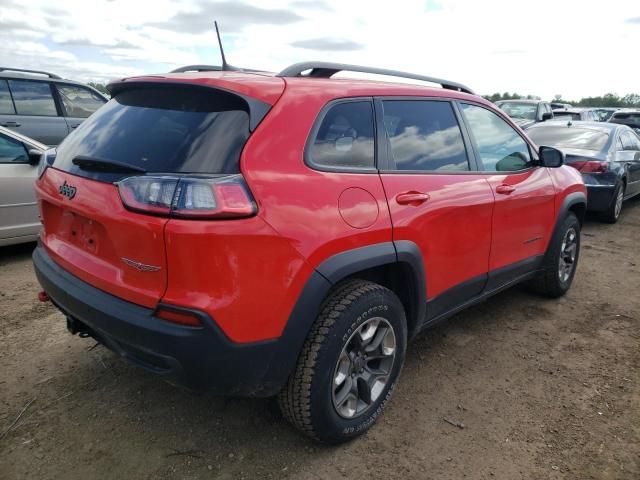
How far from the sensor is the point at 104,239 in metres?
2.09

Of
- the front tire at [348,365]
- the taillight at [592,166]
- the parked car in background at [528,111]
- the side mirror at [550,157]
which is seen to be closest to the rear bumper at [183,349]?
the front tire at [348,365]

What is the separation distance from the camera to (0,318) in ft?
11.9

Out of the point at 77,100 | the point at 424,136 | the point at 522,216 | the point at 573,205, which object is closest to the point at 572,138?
the point at 573,205

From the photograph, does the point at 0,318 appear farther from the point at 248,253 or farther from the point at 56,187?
the point at 248,253

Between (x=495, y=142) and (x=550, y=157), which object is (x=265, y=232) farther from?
(x=550, y=157)

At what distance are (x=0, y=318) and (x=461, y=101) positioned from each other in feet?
11.6

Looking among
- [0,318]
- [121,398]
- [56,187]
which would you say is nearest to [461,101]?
[56,187]

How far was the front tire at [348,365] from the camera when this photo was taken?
2186 mm

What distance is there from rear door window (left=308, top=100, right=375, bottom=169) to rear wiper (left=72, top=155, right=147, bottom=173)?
73 centimetres

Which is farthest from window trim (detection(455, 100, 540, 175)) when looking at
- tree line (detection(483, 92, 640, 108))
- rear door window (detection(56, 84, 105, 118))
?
tree line (detection(483, 92, 640, 108))

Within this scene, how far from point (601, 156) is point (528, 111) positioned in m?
6.28

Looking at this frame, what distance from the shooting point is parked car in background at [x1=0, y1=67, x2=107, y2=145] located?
7277mm

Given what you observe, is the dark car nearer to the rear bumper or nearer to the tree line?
the rear bumper

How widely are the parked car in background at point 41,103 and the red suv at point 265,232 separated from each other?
18.9ft
